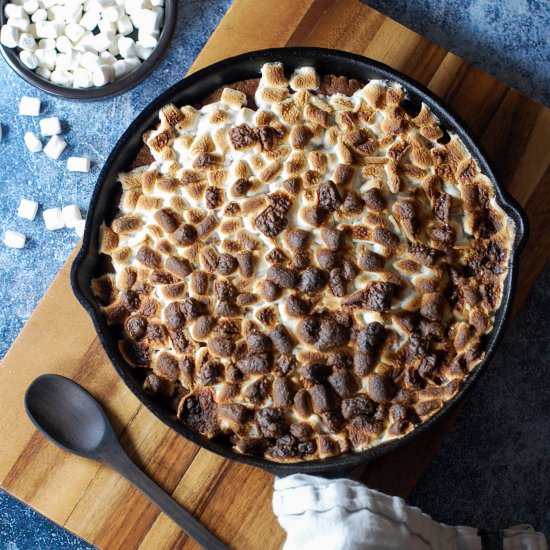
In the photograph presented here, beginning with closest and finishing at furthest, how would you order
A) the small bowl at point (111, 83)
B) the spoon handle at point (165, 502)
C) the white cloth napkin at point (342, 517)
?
the white cloth napkin at point (342, 517)
the spoon handle at point (165, 502)
the small bowl at point (111, 83)

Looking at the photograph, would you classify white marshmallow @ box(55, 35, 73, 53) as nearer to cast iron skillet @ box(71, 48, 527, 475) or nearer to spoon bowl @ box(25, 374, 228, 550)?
cast iron skillet @ box(71, 48, 527, 475)

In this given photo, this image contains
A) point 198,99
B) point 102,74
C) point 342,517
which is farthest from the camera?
point 102,74

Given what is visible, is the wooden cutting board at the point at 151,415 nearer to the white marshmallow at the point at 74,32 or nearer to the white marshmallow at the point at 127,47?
the white marshmallow at the point at 127,47

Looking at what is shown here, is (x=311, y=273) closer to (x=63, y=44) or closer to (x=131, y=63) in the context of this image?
(x=131, y=63)

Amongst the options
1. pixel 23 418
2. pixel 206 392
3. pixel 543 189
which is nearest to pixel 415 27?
pixel 543 189

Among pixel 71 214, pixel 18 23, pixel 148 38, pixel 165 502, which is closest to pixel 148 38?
pixel 148 38

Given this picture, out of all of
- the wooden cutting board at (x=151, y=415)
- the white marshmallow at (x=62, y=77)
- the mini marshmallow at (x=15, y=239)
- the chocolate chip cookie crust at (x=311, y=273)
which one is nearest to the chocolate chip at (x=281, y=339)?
the chocolate chip cookie crust at (x=311, y=273)
